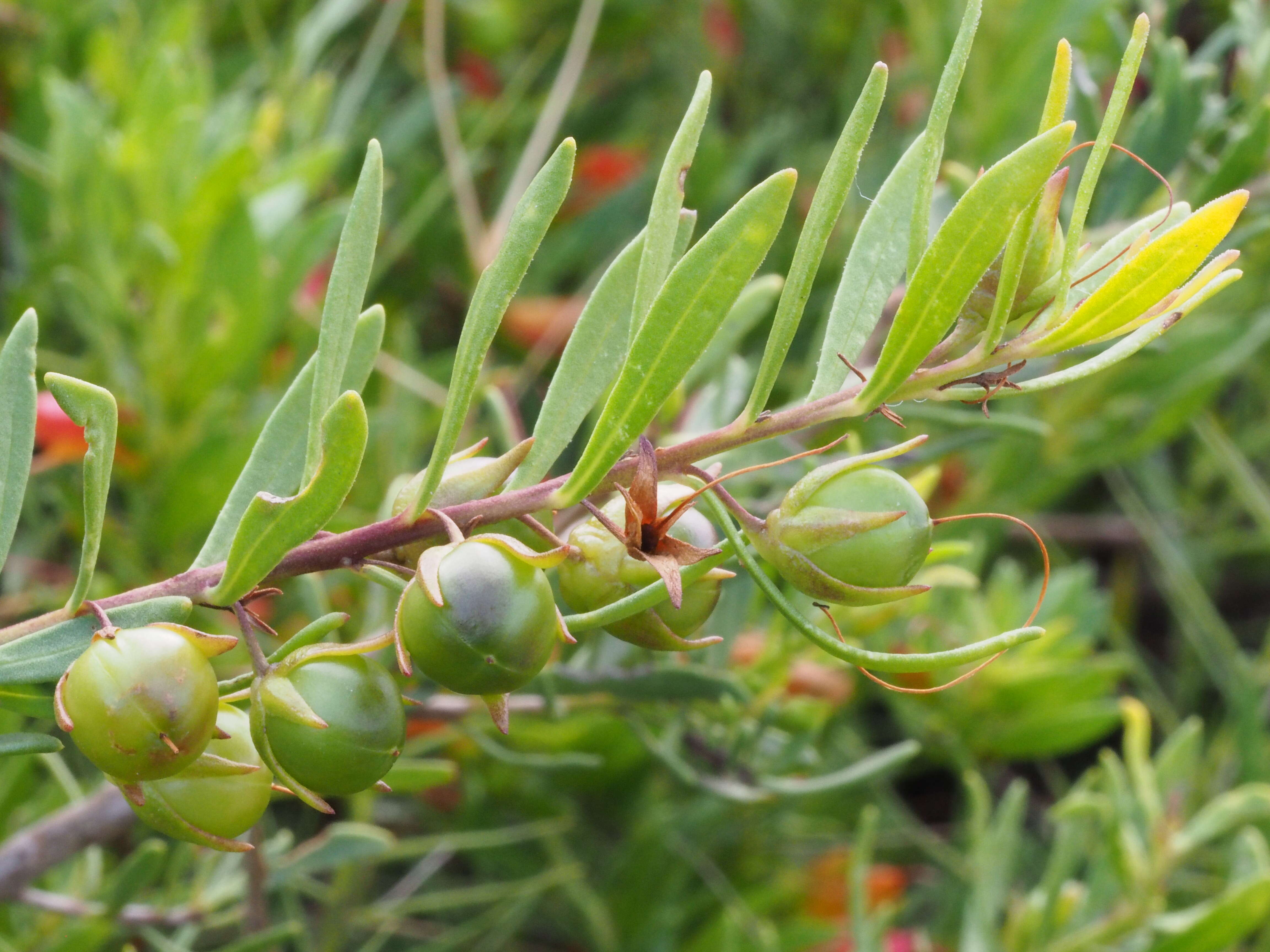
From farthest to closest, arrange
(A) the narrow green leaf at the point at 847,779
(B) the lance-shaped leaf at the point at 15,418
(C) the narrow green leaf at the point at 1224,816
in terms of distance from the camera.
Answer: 1. (C) the narrow green leaf at the point at 1224,816
2. (A) the narrow green leaf at the point at 847,779
3. (B) the lance-shaped leaf at the point at 15,418

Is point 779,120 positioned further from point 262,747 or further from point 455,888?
point 262,747

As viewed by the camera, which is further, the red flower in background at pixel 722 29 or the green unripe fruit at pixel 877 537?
the red flower in background at pixel 722 29

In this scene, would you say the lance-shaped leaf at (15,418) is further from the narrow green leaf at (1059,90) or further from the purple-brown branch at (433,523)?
the narrow green leaf at (1059,90)

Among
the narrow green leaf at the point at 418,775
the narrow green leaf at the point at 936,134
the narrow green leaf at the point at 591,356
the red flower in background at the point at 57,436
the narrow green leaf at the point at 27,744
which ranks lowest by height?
the narrow green leaf at the point at 418,775

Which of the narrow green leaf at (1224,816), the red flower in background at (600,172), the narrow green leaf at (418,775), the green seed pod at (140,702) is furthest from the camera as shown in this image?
the red flower in background at (600,172)

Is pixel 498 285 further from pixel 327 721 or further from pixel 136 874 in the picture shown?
pixel 136 874

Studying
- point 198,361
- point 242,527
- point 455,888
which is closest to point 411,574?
point 242,527

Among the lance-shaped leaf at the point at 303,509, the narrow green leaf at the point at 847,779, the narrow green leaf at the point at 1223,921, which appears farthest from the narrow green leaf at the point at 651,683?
the narrow green leaf at the point at 1223,921
